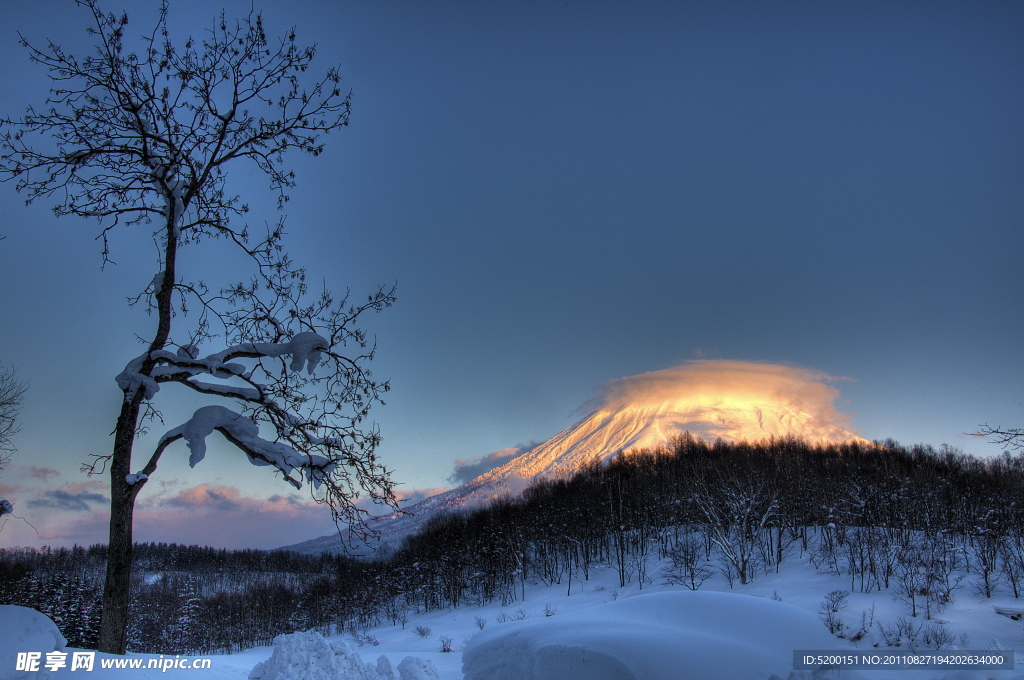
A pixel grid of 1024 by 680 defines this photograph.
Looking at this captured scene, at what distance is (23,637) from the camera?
4090mm

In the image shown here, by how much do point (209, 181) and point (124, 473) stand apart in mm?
3562

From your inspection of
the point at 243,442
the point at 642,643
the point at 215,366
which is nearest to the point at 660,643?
the point at 642,643

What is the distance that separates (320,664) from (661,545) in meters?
55.2

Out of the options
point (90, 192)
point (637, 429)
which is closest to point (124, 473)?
point (90, 192)

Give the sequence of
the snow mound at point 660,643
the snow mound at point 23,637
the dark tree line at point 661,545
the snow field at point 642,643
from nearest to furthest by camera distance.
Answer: the snow mound at point 23,637
the snow field at point 642,643
the snow mound at point 660,643
the dark tree line at point 661,545

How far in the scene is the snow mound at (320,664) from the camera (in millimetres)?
5852

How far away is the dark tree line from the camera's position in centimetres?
3556

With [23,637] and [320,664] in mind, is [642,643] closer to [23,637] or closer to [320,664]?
[320,664]

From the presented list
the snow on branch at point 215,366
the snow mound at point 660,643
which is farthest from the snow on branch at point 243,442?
the snow mound at point 660,643

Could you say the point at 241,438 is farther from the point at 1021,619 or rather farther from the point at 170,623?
the point at 170,623

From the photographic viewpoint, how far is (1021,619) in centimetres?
2430

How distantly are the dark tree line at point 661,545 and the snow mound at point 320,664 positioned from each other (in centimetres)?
2127

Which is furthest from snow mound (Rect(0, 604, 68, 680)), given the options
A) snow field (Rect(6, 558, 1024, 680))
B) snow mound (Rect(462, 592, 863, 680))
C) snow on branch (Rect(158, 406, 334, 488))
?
snow mound (Rect(462, 592, 863, 680))

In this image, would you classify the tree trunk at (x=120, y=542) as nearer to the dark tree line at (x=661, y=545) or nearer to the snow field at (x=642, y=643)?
the snow field at (x=642, y=643)
